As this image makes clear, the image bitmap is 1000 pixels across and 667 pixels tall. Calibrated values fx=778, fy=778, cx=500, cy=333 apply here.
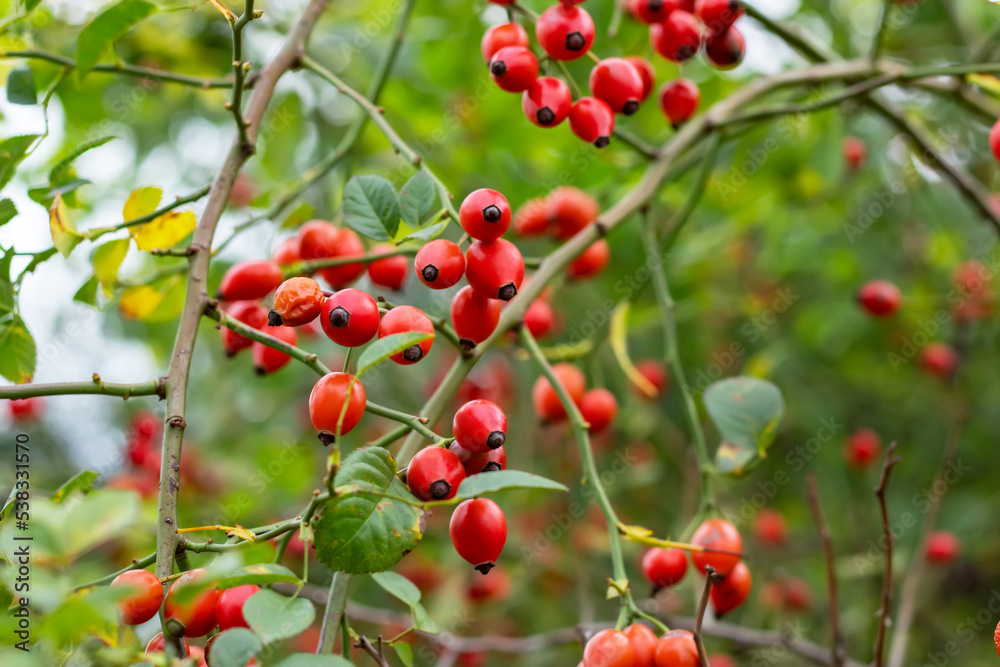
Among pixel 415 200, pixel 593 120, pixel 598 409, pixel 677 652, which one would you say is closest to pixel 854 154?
pixel 598 409

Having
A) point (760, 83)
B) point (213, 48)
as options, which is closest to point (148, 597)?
point (760, 83)

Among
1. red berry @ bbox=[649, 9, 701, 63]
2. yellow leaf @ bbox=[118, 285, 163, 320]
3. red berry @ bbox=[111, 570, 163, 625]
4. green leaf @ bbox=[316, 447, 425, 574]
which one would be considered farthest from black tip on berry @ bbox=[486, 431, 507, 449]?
red berry @ bbox=[649, 9, 701, 63]

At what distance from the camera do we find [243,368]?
2736 millimetres

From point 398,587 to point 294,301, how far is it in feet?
1.07

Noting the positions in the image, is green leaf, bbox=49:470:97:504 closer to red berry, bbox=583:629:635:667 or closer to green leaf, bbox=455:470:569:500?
green leaf, bbox=455:470:569:500

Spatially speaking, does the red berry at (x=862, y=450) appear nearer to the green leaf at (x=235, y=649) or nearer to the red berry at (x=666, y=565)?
the red berry at (x=666, y=565)

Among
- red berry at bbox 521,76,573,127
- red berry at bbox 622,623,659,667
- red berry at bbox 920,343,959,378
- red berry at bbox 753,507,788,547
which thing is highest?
red berry at bbox 521,76,573,127

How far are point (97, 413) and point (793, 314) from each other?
2.95 meters

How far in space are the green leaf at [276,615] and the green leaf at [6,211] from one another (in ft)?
1.85

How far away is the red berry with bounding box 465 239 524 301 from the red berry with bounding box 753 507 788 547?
1920mm

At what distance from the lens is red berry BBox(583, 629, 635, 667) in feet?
2.66

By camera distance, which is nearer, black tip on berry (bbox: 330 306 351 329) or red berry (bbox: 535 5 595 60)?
black tip on berry (bbox: 330 306 351 329)

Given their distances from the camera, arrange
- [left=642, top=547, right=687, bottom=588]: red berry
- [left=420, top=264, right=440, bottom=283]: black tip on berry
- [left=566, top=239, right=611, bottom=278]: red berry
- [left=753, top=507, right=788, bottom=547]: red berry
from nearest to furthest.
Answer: [left=420, top=264, right=440, bottom=283]: black tip on berry, [left=642, top=547, right=687, bottom=588]: red berry, [left=566, top=239, right=611, bottom=278]: red berry, [left=753, top=507, right=788, bottom=547]: red berry

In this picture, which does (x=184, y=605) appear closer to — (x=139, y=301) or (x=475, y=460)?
(x=475, y=460)
